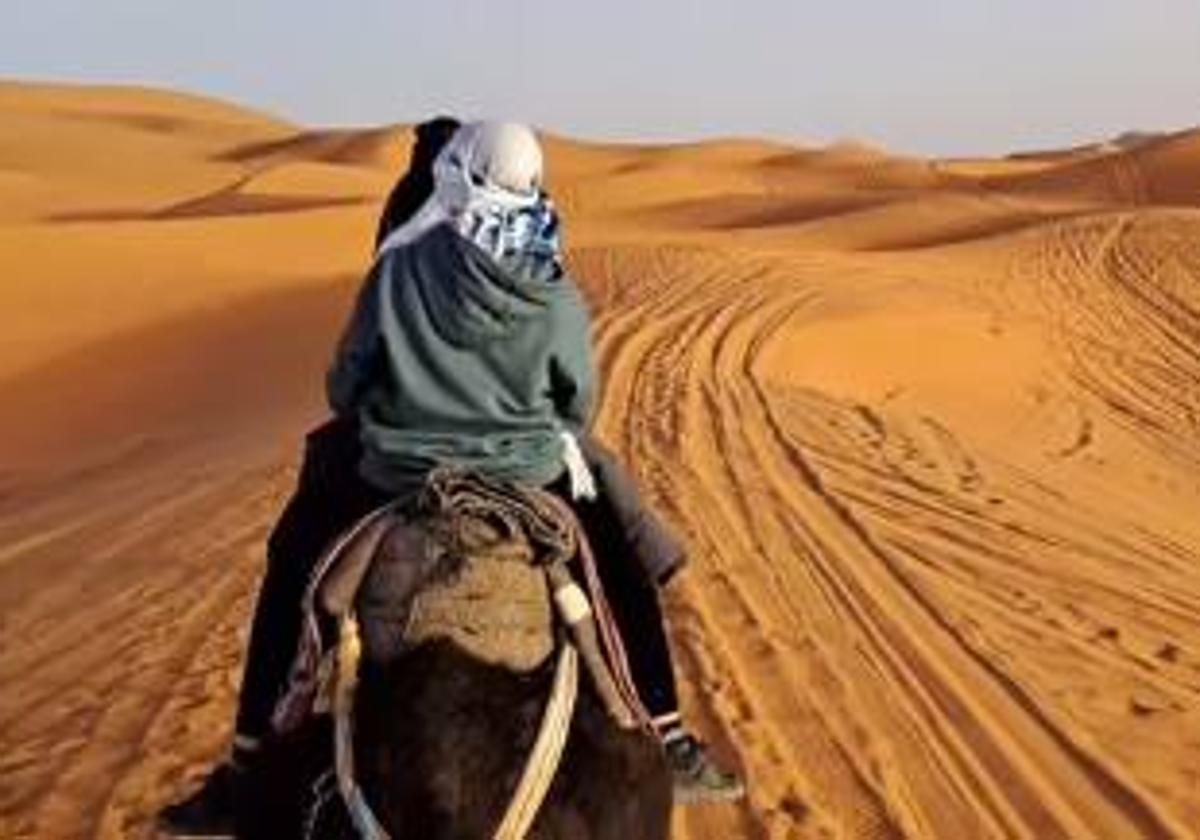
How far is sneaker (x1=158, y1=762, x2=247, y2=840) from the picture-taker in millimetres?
5219

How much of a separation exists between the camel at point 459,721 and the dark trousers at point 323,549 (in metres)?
0.38

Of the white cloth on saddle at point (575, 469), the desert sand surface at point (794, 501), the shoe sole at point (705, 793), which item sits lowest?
the desert sand surface at point (794, 501)

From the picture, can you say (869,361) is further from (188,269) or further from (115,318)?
(188,269)

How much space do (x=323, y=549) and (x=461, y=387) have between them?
516 millimetres

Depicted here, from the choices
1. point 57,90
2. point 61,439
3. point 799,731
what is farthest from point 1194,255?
point 57,90

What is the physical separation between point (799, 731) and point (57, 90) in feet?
450

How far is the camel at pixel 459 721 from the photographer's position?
4.06m

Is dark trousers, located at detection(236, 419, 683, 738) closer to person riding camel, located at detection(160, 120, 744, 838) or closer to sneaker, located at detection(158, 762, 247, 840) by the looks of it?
person riding camel, located at detection(160, 120, 744, 838)

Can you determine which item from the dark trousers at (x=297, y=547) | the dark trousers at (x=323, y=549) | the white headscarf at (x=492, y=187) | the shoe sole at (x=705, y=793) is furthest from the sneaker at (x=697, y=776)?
the white headscarf at (x=492, y=187)

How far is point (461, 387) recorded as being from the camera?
4641 millimetres

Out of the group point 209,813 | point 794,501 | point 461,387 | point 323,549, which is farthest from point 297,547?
point 794,501

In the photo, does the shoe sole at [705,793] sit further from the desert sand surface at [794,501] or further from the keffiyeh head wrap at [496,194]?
the keffiyeh head wrap at [496,194]

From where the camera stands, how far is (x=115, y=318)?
3180cm

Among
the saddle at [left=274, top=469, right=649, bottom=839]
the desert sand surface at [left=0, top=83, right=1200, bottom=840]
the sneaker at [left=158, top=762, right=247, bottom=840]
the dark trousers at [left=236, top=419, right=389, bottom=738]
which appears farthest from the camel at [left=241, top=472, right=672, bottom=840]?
the desert sand surface at [left=0, top=83, right=1200, bottom=840]
